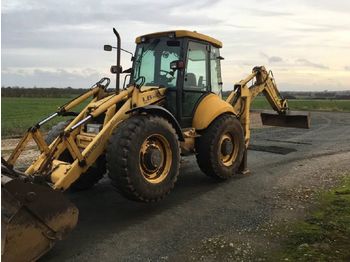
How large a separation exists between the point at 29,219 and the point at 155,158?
2138mm

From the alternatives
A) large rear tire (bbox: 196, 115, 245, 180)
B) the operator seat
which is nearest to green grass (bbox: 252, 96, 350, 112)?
large rear tire (bbox: 196, 115, 245, 180)

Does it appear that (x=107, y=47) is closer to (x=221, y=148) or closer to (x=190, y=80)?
(x=190, y=80)

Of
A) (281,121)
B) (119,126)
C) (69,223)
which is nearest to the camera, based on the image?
(69,223)

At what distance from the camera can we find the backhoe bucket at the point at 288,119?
36.7 ft

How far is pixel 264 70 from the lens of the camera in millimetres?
10164

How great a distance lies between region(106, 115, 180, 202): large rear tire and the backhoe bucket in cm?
571

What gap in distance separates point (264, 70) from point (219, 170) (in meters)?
3.38

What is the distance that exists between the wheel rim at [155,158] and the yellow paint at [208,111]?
151 centimetres

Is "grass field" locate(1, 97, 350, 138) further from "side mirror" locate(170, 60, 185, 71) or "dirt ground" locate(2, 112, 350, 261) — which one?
"side mirror" locate(170, 60, 185, 71)

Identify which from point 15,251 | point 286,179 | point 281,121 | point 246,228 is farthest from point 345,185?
point 15,251

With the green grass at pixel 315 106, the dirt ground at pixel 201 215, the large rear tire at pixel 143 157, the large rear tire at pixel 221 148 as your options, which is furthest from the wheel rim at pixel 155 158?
the green grass at pixel 315 106

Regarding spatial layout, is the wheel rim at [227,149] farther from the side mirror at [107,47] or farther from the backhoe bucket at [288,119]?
the backhoe bucket at [288,119]

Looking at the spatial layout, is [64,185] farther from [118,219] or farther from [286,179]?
[286,179]

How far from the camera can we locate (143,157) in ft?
19.9
